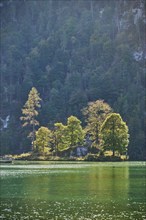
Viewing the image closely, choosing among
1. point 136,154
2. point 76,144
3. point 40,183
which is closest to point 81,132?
point 76,144

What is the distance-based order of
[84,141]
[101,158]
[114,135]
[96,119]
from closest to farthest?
[101,158] < [114,135] < [96,119] < [84,141]

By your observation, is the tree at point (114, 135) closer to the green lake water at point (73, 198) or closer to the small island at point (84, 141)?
the small island at point (84, 141)

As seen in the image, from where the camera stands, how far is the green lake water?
36125 mm

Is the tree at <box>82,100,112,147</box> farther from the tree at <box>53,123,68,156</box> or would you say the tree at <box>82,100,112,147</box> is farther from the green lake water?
the green lake water

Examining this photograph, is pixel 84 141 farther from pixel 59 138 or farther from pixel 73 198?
pixel 73 198

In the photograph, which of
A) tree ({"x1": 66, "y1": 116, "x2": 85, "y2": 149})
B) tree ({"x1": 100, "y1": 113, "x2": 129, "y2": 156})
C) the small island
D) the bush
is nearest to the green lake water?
the bush

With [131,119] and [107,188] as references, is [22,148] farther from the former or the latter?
[107,188]

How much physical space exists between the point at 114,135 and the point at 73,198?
8441 centimetres

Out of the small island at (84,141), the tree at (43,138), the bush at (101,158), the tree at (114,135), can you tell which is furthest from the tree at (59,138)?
the tree at (114,135)

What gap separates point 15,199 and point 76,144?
95.9m

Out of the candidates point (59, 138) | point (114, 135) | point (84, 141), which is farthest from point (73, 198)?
point (84, 141)

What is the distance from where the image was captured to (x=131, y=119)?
173m

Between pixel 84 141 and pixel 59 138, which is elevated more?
pixel 59 138

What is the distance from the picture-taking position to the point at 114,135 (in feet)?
420
